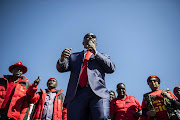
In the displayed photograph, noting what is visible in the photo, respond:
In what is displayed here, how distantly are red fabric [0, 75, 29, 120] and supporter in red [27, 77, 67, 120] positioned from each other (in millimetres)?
245

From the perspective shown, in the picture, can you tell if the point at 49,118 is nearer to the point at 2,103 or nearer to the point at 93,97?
the point at 2,103

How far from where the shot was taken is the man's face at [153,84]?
4.81 m

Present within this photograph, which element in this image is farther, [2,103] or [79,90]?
[2,103]

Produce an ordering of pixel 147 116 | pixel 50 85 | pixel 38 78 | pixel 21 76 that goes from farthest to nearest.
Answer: pixel 50 85 → pixel 21 76 → pixel 147 116 → pixel 38 78

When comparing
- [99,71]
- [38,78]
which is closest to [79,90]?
[99,71]

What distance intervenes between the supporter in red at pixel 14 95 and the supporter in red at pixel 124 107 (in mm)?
2801

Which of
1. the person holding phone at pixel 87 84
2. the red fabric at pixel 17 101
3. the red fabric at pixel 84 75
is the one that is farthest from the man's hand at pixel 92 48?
the red fabric at pixel 17 101

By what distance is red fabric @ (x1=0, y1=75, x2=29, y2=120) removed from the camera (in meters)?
4.23

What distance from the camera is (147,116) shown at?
4.30 metres

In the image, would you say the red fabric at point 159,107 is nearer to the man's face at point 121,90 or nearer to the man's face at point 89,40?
the man's face at point 121,90

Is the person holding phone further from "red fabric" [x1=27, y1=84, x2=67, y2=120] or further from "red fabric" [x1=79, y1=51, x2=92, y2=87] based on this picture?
"red fabric" [x1=27, y1=84, x2=67, y2=120]

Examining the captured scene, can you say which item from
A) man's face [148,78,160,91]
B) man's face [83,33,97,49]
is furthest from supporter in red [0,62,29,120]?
man's face [148,78,160,91]

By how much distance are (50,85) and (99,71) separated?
377cm

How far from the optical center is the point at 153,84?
482 centimetres
